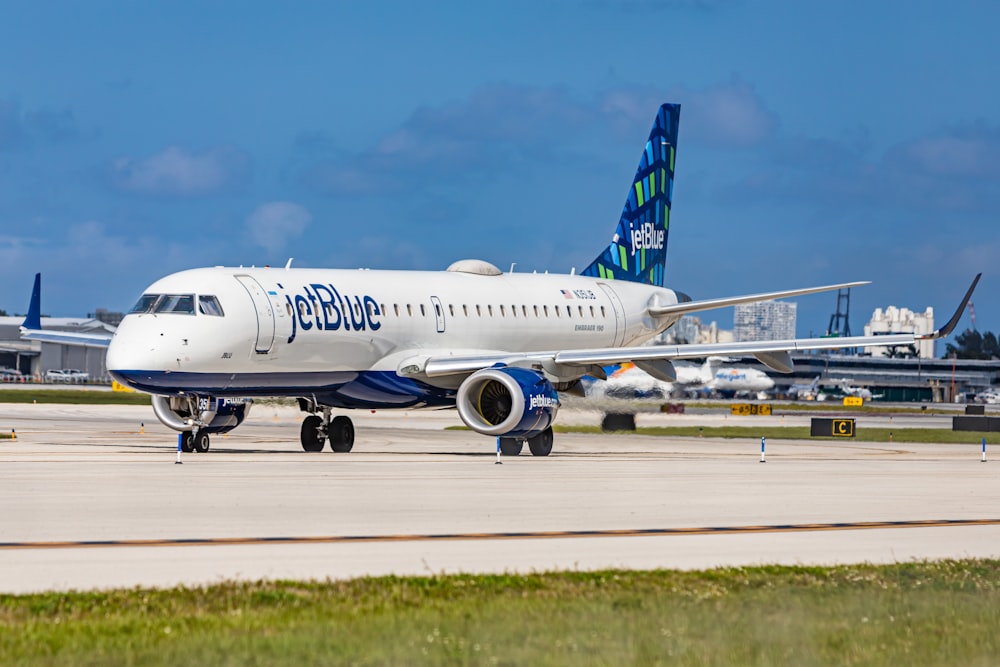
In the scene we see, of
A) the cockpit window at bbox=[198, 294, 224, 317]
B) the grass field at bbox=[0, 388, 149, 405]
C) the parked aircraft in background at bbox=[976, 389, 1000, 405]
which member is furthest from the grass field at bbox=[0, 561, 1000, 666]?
the parked aircraft in background at bbox=[976, 389, 1000, 405]

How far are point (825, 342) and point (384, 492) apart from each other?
1941 cm

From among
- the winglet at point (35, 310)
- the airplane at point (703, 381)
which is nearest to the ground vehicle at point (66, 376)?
the airplane at point (703, 381)

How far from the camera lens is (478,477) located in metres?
28.0

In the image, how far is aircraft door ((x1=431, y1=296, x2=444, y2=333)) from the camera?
40.5 metres

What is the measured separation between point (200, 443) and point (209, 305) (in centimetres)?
440

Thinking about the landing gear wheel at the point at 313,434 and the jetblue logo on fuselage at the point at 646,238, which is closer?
the landing gear wheel at the point at 313,434

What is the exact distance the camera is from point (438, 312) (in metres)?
40.6

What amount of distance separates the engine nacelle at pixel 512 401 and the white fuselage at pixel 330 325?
8.96 ft

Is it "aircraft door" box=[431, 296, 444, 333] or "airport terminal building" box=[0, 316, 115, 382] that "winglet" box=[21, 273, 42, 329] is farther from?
"airport terminal building" box=[0, 316, 115, 382]

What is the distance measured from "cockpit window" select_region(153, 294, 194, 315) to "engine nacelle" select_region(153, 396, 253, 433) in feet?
7.67

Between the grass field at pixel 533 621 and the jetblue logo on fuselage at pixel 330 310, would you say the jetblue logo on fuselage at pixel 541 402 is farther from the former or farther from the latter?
the grass field at pixel 533 621

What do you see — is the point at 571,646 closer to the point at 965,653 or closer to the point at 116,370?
the point at 965,653

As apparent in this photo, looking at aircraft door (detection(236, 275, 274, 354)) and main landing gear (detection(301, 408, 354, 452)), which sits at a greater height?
aircraft door (detection(236, 275, 274, 354))

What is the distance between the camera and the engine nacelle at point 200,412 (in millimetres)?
36031
